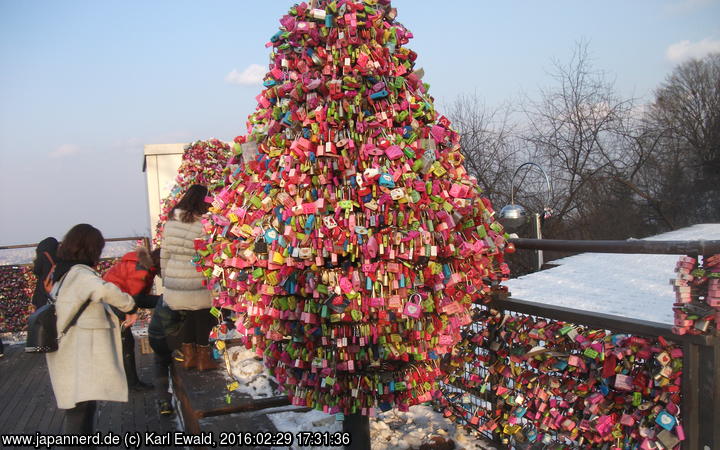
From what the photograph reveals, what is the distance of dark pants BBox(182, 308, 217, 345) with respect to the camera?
179 inches

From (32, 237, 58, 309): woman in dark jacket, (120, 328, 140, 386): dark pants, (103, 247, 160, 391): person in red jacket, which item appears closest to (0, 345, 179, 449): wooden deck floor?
(120, 328, 140, 386): dark pants

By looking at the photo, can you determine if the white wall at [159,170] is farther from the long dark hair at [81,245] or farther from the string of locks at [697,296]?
the string of locks at [697,296]

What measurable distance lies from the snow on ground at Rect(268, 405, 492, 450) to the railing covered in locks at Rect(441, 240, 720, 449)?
168 mm

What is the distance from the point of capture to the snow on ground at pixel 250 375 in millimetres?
4676

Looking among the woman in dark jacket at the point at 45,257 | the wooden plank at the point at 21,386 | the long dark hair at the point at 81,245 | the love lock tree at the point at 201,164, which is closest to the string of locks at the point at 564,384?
the long dark hair at the point at 81,245

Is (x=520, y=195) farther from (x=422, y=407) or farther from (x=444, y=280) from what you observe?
(x=444, y=280)

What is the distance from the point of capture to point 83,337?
3.52 metres

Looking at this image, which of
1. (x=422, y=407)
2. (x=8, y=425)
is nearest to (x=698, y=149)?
(x=422, y=407)

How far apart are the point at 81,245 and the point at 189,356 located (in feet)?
6.28

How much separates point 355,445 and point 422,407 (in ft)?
4.21

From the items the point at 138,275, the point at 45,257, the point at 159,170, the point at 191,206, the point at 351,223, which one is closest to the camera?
the point at 351,223

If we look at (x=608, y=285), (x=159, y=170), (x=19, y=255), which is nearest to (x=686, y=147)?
(x=608, y=285)

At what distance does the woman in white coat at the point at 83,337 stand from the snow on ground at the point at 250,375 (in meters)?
1.15

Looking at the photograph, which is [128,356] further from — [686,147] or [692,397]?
[686,147]
